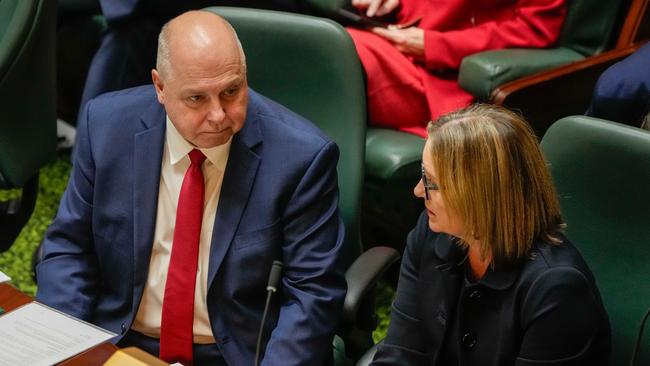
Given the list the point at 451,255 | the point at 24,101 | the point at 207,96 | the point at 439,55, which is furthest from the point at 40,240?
the point at 451,255

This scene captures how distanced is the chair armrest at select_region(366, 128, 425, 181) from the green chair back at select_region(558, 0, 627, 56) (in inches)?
21.9

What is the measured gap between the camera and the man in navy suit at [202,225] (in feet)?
5.61

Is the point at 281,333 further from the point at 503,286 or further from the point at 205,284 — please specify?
the point at 503,286

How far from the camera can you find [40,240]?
298cm

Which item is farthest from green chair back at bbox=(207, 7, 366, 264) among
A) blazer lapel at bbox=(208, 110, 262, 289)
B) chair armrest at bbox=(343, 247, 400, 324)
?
blazer lapel at bbox=(208, 110, 262, 289)

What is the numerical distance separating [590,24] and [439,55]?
44 cm

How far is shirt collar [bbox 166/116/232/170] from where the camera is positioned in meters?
1.75

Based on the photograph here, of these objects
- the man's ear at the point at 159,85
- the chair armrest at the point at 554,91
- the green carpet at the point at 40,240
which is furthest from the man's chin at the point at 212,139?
the green carpet at the point at 40,240

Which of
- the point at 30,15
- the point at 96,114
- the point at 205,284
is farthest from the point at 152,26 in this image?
the point at 205,284

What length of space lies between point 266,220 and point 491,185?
474 mm

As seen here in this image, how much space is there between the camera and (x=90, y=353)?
1428 millimetres

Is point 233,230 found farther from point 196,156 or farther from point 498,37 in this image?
point 498,37

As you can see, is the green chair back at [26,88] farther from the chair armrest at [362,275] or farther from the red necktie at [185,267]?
the chair armrest at [362,275]

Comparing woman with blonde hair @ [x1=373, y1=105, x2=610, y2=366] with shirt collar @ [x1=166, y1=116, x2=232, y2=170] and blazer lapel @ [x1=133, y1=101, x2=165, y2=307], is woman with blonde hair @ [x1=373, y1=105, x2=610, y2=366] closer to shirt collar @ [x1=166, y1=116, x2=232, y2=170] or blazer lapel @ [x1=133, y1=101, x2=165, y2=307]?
shirt collar @ [x1=166, y1=116, x2=232, y2=170]
